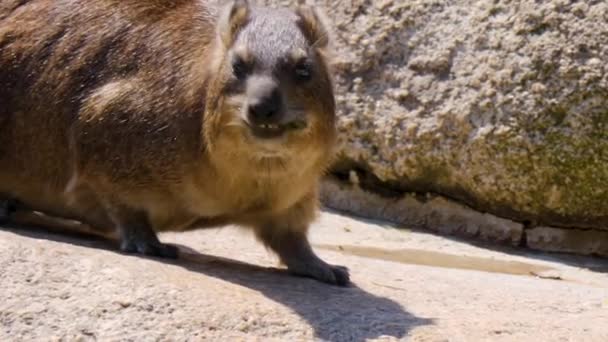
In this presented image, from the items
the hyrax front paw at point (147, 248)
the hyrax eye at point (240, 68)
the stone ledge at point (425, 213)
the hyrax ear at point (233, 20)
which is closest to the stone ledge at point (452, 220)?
the stone ledge at point (425, 213)

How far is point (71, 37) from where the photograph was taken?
22.1ft

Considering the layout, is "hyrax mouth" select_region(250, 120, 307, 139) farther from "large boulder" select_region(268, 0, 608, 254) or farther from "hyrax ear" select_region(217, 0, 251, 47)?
"large boulder" select_region(268, 0, 608, 254)

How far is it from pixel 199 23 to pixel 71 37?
0.69 meters

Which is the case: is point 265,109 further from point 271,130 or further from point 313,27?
point 313,27

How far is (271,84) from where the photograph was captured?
18.3 feet

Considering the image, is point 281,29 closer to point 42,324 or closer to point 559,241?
point 42,324

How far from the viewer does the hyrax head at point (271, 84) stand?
5.54m

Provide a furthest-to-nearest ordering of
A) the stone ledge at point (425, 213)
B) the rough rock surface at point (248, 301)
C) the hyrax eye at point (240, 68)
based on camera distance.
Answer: the stone ledge at point (425, 213), the hyrax eye at point (240, 68), the rough rock surface at point (248, 301)

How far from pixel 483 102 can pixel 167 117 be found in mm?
2701

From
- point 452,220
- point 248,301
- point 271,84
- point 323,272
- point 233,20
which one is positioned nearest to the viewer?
point 248,301

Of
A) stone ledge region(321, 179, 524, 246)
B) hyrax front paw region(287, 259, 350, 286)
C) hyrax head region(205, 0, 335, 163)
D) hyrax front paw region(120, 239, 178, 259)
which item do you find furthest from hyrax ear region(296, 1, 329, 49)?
stone ledge region(321, 179, 524, 246)

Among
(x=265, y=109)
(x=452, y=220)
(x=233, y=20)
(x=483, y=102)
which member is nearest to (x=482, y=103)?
(x=483, y=102)

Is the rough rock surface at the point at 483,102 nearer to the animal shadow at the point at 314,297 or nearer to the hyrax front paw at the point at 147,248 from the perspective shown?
the animal shadow at the point at 314,297

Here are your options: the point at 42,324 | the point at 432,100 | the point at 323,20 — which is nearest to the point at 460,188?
the point at 432,100
